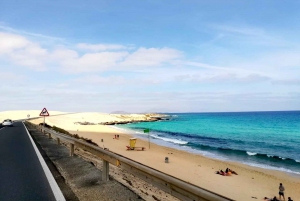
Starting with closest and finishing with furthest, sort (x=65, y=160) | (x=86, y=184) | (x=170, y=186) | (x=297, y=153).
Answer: (x=170, y=186)
(x=86, y=184)
(x=65, y=160)
(x=297, y=153)

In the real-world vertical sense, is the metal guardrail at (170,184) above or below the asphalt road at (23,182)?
above

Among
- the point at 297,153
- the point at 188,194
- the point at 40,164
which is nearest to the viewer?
the point at 188,194

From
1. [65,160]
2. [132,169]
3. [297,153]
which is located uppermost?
[132,169]

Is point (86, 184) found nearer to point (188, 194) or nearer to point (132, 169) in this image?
point (132, 169)

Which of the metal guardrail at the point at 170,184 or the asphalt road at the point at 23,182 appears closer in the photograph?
the metal guardrail at the point at 170,184

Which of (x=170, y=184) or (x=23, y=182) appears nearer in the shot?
(x=170, y=184)

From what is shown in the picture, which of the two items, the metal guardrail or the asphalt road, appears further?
the asphalt road

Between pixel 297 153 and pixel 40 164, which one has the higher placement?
pixel 40 164

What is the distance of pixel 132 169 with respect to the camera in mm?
5434

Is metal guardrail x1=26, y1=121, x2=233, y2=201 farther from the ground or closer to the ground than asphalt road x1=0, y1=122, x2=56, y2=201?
farther from the ground

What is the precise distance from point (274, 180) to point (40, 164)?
14881 mm

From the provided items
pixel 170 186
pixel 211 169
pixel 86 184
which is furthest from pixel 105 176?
pixel 211 169

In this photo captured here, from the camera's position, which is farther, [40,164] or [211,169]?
[211,169]

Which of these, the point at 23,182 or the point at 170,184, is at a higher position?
the point at 170,184
